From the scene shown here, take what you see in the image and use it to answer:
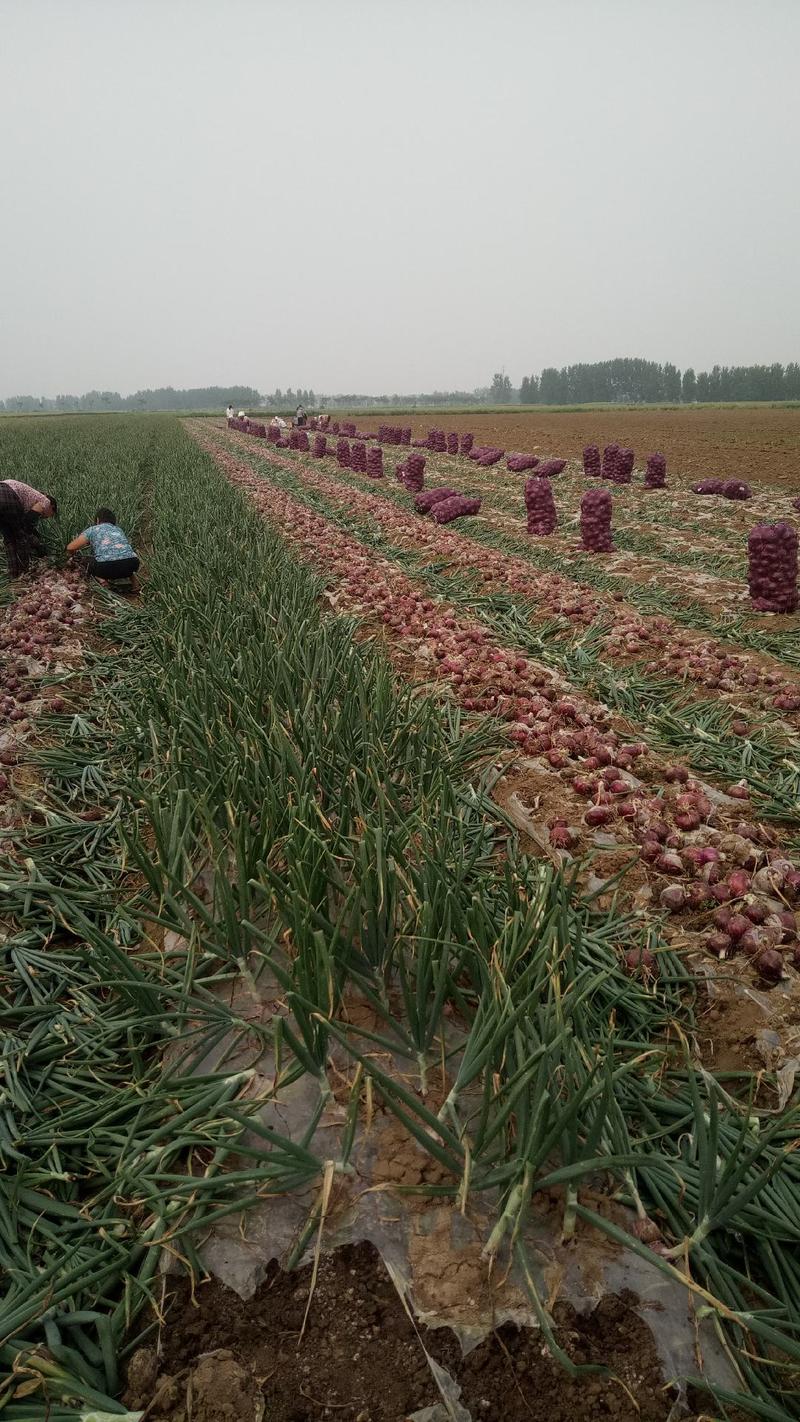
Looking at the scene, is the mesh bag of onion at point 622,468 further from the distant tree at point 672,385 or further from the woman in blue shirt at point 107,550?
the distant tree at point 672,385

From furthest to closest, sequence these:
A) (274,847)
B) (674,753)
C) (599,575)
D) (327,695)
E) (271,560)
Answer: (599,575) < (271,560) < (674,753) < (327,695) < (274,847)

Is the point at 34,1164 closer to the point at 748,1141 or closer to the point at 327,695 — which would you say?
the point at 748,1141

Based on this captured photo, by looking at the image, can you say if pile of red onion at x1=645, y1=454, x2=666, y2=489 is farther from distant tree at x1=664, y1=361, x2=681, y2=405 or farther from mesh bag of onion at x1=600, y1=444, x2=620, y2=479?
distant tree at x1=664, y1=361, x2=681, y2=405

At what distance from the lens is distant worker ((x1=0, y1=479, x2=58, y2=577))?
6.94 m

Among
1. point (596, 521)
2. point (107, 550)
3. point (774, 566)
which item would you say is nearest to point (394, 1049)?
point (774, 566)

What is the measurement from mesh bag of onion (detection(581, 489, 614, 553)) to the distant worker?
235 inches

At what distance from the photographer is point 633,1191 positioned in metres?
1.40

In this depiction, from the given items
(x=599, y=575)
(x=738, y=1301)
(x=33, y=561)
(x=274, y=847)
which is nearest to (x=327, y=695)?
(x=274, y=847)

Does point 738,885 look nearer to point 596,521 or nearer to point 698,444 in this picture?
point 596,521

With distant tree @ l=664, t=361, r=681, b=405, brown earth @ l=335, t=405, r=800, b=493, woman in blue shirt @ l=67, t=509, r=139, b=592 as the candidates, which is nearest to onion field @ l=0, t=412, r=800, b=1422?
woman in blue shirt @ l=67, t=509, r=139, b=592

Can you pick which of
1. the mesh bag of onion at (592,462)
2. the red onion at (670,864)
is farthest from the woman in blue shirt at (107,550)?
the mesh bag of onion at (592,462)

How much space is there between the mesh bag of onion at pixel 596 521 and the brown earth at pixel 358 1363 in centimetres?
790

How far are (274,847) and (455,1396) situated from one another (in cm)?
137

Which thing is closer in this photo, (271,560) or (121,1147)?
(121,1147)
